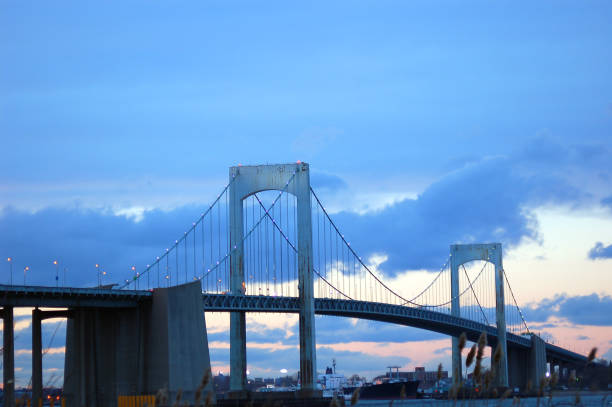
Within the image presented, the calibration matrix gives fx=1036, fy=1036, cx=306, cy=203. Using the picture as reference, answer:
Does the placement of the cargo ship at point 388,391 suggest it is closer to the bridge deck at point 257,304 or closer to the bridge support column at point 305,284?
the bridge deck at point 257,304

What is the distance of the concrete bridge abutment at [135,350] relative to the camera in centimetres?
5097

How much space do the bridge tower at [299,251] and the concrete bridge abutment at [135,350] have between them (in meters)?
16.2

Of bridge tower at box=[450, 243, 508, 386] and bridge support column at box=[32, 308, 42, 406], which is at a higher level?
bridge tower at box=[450, 243, 508, 386]

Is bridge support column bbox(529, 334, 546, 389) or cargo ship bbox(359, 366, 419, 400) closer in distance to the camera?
bridge support column bbox(529, 334, 546, 389)

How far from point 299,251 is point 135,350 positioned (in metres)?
21.4

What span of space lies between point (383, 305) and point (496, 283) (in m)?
39.2

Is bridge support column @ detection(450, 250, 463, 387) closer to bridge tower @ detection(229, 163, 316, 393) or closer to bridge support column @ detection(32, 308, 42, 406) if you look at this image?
bridge tower @ detection(229, 163, 316, 393)

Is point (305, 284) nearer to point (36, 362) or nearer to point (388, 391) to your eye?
point (36, 362)

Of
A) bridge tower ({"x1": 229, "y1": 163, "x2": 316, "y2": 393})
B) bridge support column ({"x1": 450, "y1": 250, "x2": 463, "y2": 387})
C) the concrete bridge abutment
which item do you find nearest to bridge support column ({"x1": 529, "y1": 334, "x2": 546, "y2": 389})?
bridge support column ({"x1": 450, "y1": 250, "x2": 463, "y2": 387})

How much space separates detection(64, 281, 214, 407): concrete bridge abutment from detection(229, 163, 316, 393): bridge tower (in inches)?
637

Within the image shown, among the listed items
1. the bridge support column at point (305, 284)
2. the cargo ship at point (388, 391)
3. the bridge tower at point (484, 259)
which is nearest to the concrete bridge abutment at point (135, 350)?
the bridge support column at point (305, 284)

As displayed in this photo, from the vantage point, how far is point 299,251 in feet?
233

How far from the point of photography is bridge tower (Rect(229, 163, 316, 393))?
2702 inches

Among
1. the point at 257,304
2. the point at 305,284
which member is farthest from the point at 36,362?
the point at 305,284
